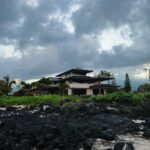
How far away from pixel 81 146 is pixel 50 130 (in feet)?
6.60

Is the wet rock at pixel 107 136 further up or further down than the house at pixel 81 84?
further down

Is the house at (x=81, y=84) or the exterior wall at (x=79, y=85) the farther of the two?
the house at (x=81, y=84)

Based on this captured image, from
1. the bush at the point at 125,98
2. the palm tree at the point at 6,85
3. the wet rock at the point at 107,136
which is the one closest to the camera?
the wet rock at the point at 107,136

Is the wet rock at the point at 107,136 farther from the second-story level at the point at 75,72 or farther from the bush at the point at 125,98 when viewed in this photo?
the second-story level at the point at 75,72

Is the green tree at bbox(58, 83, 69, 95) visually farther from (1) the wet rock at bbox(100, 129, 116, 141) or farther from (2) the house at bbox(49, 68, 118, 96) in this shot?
(1) the wet rock at bbox(100, 129, 116, 141)

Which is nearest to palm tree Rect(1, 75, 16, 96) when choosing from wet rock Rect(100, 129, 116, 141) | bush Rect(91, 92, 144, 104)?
bush Rect(91, 92, 144, 104)

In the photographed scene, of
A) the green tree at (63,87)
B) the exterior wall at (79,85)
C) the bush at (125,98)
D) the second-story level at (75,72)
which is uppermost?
the second-story level at (75,72)

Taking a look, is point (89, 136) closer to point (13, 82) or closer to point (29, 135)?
point (29, 135)

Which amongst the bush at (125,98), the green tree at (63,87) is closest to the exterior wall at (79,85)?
the green tree at (63,87)

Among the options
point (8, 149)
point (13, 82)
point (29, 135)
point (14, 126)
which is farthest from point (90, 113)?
point (13, 82)

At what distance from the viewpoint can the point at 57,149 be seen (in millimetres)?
10383

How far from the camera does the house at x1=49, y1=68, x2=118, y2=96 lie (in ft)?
240

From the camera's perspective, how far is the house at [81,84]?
7319 centimetres

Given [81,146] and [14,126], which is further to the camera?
[14,126]
